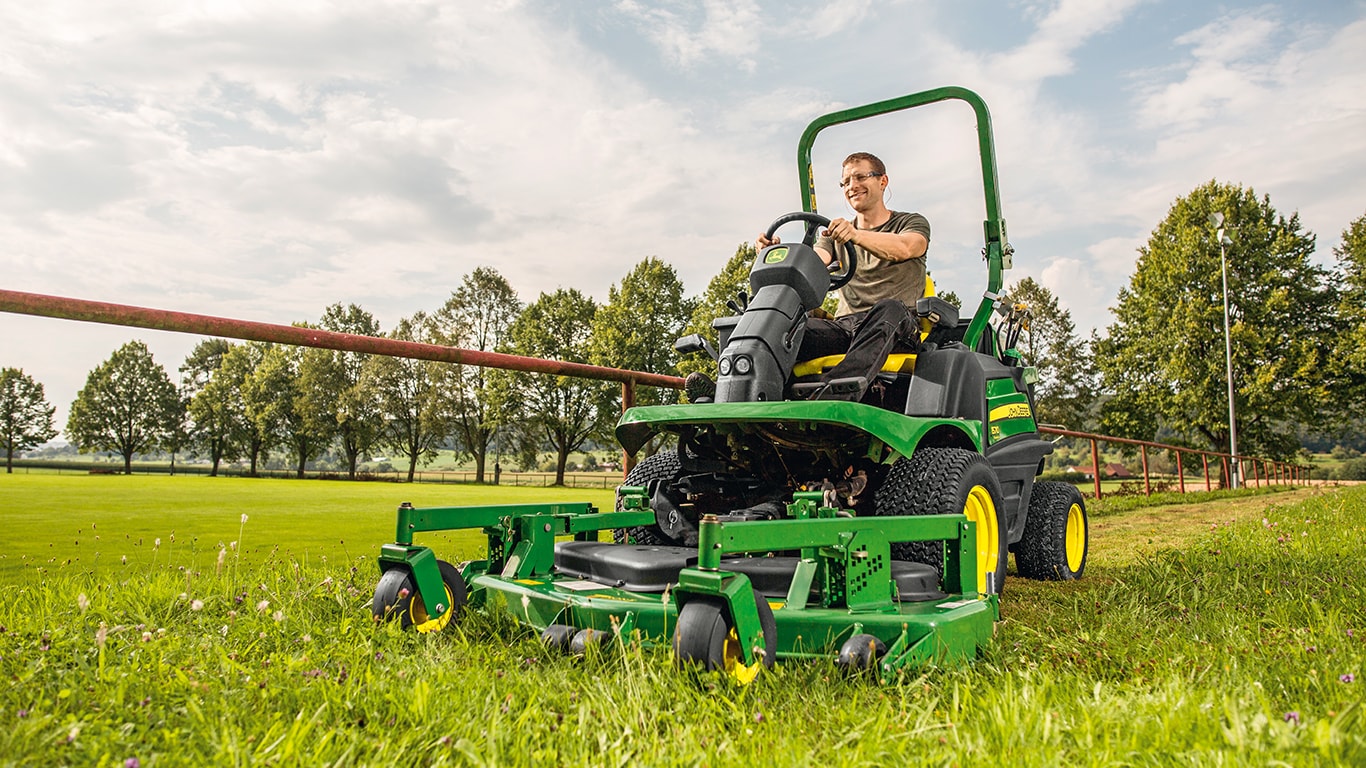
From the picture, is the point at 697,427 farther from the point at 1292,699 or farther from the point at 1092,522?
the point at 1092,522

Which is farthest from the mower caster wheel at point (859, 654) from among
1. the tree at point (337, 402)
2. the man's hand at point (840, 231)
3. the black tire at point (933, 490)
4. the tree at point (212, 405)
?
the tree at point (337, 402)

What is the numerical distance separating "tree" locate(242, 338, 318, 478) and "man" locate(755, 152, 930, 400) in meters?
20.6

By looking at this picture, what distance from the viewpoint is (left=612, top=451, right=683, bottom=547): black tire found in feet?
12.3

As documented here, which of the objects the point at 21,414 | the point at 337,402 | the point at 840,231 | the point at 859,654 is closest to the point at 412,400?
the point at 337,402

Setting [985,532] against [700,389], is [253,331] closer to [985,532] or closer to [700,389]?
[700,389]

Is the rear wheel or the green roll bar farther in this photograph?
the green roll bar

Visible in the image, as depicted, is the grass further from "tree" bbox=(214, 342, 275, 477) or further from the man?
"tree" bbox=(214, 342, 275, 477)

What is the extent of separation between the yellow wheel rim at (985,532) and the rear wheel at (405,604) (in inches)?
80.5

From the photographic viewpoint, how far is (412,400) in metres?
28.4

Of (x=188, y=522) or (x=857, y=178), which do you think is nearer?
(x=188, y=522)

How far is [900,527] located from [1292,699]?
1.03 metres

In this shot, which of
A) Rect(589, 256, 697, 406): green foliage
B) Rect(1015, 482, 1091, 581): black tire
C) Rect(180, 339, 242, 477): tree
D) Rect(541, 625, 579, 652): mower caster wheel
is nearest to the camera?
Rect(541, 625, 579, 652): mower caster wheel

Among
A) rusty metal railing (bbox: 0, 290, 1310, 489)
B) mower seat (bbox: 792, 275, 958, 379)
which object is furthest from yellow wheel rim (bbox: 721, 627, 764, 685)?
rusty metal railing (bbox: 0, 290, 1310, 489)

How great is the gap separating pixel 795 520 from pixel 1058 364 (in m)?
44.7
